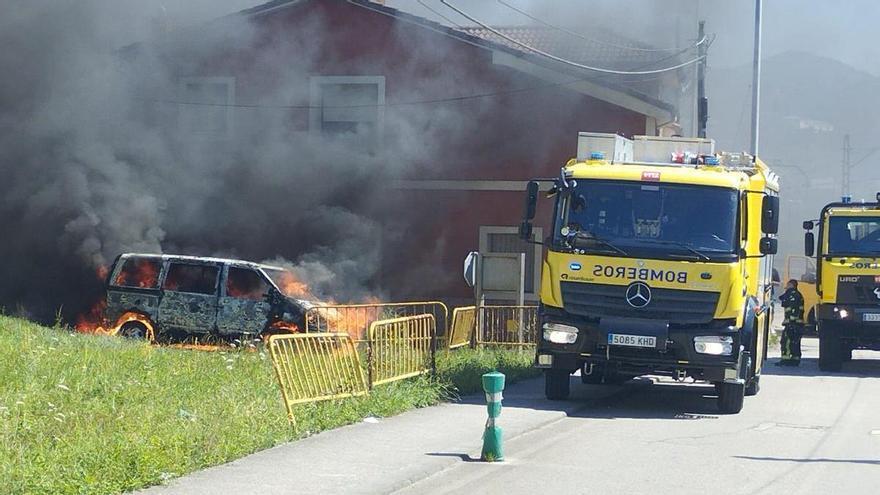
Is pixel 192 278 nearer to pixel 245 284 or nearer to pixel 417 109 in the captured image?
pixel 245 284

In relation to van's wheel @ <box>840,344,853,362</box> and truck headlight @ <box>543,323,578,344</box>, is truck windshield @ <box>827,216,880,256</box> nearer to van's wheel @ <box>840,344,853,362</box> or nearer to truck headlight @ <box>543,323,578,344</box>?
van's wheel @ <box>840,344,853,362</box>

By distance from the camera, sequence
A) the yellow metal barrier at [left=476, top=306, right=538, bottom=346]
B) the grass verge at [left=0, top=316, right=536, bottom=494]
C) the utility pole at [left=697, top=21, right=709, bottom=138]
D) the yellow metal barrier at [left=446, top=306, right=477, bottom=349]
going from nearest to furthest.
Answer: the grass verge at [left=0, top=316, right=536, bottom=494]
the yellow metal barrier at [left=446, top=306, right=477, bottom=349]
the yellow metal barrier at [left=476, top=306, right=538, bottom=346]
the utility pole at [left=697, top=21, right=709, bottom=138]

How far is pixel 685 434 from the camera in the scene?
1166 centimetres

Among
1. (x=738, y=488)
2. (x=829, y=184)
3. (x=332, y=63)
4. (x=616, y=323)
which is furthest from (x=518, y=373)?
(x=829, y=184)

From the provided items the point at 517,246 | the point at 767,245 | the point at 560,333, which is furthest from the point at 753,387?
the point at 517,246

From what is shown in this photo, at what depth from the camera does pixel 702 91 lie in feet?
88.1

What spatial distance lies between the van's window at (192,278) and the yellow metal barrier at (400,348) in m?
5.38

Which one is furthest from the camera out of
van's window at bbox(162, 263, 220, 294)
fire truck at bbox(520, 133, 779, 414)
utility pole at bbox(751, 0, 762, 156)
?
utility pole at bbox(751, 0, 762, 156)

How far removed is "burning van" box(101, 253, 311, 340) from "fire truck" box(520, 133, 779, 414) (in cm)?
574

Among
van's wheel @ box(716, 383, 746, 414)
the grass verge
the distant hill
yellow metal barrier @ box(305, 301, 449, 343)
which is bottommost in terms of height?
van's wheel @ box(716, 383, 746, 414)

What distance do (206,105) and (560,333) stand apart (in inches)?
543

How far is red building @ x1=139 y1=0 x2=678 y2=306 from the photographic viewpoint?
24.0 m

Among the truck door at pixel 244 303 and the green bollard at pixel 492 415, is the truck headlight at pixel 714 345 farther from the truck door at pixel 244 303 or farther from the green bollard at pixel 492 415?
the truck door at pixel 244 303

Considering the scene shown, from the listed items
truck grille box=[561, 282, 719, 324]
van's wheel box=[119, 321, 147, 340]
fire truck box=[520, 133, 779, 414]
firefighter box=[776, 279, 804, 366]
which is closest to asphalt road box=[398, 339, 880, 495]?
fire truck box=[520, 133, 779, 414]
